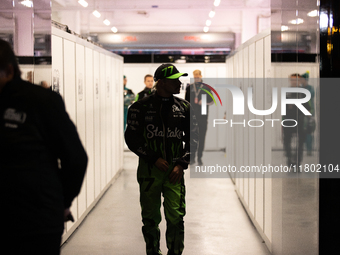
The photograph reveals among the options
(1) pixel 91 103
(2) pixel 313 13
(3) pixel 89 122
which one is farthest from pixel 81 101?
(2) pixel 313 13

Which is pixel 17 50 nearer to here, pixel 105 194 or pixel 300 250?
pixel 300 250

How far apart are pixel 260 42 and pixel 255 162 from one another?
1.26 meters

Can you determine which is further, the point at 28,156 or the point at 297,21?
the point at 297,21

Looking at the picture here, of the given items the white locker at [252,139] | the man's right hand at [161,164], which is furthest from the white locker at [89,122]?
the man's right hand at [161,164]

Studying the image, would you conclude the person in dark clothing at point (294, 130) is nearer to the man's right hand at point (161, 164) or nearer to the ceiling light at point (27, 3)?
the man's right hand at point (161, 164)

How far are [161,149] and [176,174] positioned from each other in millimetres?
206

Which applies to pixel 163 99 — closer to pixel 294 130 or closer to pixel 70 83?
pixel 294 130

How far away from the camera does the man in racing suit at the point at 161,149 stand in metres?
3.16

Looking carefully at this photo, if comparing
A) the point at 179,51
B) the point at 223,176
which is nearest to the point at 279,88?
the point at 223,176

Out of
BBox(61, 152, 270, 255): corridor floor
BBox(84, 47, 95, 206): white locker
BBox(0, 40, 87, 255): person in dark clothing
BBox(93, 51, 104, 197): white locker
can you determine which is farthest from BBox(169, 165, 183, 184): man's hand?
BBox(93, 51, 104, 197): white locker

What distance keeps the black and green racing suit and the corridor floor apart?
0.73 m

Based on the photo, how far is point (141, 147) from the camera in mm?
3166

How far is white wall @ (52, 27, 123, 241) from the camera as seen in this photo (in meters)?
4.17

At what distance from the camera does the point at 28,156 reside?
1.60 m
